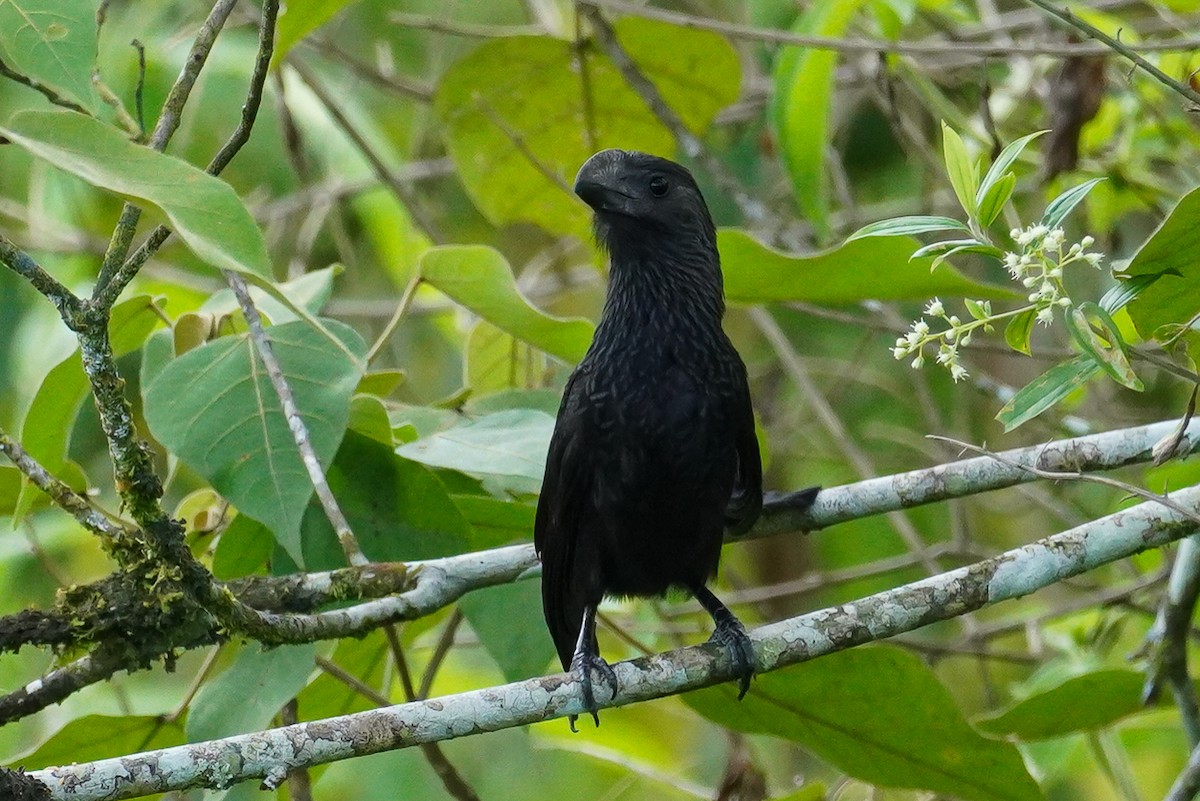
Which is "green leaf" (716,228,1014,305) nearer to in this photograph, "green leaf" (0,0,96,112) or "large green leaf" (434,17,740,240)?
"green leaf" (0,0,96,112)

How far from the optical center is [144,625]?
2.51 metres

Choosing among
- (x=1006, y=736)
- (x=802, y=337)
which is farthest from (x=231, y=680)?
(x=802, y=337)

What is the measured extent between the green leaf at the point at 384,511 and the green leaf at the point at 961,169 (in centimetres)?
122

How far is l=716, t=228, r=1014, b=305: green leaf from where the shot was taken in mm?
2844

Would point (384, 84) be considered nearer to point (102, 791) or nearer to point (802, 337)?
point (802, 337)

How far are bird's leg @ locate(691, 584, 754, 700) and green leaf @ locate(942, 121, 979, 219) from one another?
905mm

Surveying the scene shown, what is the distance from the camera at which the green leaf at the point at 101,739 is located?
8.95 ft

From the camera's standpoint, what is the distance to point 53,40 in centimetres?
194

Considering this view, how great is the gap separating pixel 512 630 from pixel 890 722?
844 mm

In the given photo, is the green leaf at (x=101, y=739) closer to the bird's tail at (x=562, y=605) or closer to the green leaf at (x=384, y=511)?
the green leaf at (x=384, y=511)

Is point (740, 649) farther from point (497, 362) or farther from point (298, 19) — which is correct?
point (298, 19)

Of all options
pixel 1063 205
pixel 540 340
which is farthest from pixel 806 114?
pixel 1063 205

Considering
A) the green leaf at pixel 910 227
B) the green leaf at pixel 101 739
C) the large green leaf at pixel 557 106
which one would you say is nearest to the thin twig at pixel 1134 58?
the green leaf at pixel 910 227

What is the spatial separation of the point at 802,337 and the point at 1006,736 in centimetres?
380
